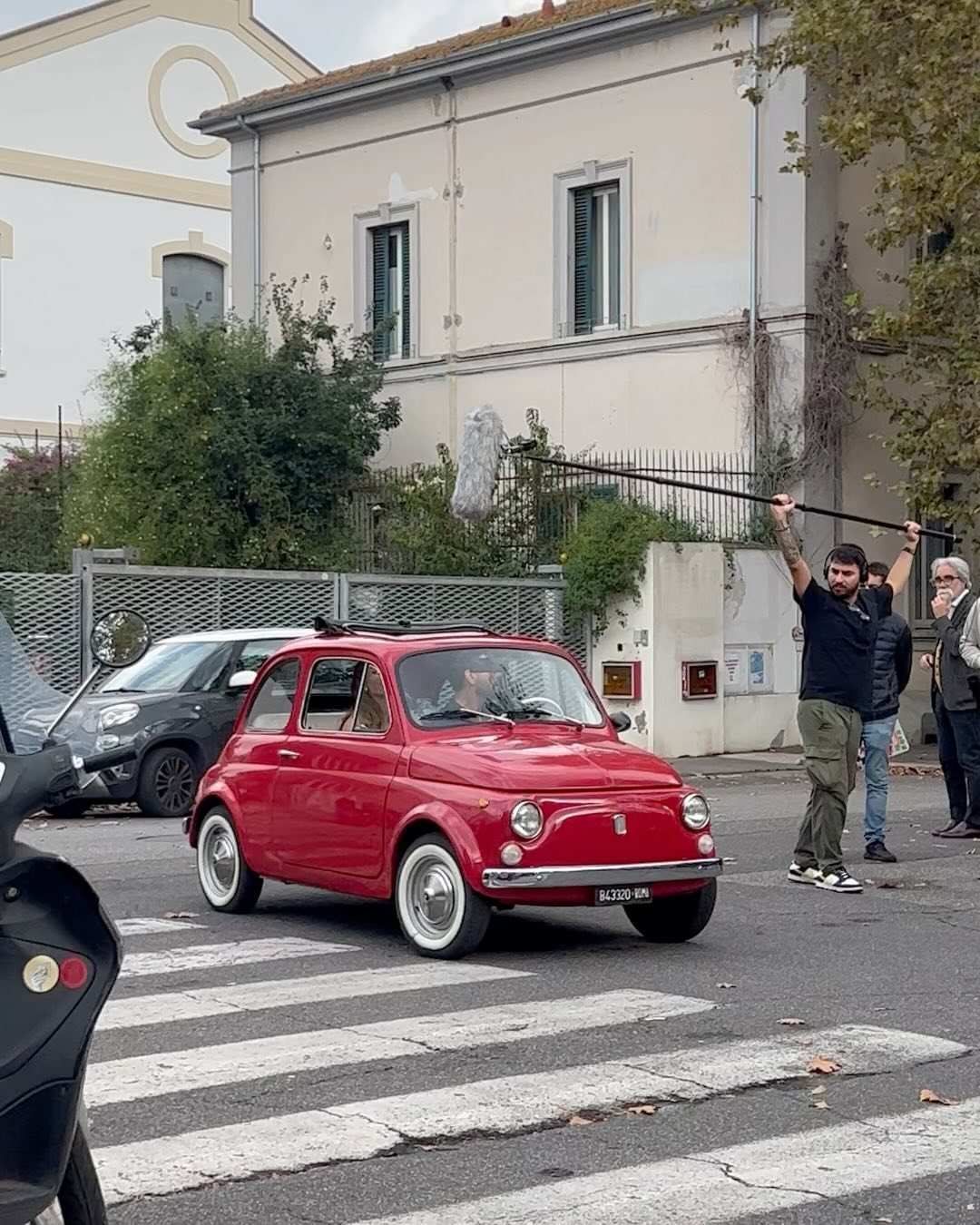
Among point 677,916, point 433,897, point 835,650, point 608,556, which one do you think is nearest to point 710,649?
point 608,556

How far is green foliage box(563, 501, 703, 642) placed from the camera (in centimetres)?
2411

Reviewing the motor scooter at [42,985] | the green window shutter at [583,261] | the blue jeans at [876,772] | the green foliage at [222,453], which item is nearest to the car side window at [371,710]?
the blue jeans at [876,772]

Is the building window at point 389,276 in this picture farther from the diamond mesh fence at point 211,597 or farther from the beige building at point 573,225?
the diamond mesh fence at point 211,597

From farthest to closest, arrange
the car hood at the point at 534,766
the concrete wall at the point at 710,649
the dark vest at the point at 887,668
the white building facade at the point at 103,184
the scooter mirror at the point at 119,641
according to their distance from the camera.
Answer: the white building facade at the point at 103,184 < the concrete wall at the point at 710,649 < the dark vest at the point at 887,668 < the car hood at the point at 534,766 < the scooter mirror at the point at 119,641

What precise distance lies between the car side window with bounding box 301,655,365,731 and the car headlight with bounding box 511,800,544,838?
151 centimetres

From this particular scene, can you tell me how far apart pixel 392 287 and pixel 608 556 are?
861 centimetres

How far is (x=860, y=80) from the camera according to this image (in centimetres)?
2281

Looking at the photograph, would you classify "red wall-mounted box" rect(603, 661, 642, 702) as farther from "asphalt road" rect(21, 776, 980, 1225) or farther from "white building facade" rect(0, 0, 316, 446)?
"white building facade" rect(0, 0, 316, 446)

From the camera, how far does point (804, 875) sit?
12500mm

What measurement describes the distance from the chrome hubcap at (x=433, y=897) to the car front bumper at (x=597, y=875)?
33 cm

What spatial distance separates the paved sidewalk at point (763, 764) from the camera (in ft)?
74.2

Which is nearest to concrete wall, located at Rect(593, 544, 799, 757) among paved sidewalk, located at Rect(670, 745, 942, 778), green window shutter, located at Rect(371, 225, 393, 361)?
paved sidewalk, located at Rect(670, 745, 942, 778)

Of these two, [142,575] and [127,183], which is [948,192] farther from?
[127,183]

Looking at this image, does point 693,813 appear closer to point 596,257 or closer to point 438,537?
point 438,537
